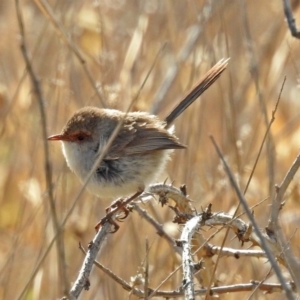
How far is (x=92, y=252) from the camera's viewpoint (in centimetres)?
224

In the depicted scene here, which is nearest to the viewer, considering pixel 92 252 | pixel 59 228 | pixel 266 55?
pixel 59 228

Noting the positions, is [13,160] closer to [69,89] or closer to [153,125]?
[69,89]

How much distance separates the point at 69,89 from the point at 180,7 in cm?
122

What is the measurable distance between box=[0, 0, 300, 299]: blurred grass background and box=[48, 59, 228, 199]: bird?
256 millimetres

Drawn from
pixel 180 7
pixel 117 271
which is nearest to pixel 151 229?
pixel 117 271

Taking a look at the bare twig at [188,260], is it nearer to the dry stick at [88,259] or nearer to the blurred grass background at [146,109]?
the dry stick at [88,259]

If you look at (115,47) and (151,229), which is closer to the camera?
(151,229)

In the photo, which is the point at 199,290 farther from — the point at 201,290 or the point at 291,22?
the point at 291,22

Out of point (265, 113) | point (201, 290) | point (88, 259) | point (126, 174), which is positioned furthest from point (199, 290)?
point (126, 174)

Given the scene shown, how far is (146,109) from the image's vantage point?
163 inches

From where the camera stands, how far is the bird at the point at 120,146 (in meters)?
3.25

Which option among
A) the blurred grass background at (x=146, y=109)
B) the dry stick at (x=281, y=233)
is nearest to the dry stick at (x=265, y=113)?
the dry stick at (x=281, y=233)

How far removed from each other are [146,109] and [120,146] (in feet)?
2.76

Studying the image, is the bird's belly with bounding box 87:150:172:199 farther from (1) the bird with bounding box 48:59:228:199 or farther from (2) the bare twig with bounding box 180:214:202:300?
(2) the bare twig with bounding box 180:214:202:300
